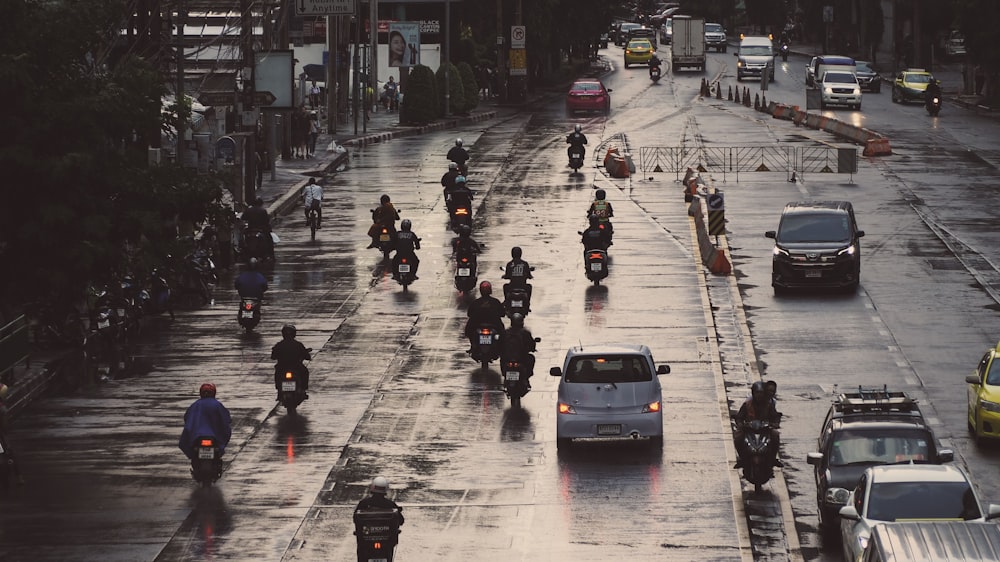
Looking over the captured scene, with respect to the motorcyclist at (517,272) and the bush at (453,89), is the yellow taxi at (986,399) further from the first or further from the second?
the bush at (453,89)

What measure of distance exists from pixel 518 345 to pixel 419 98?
49.7 m

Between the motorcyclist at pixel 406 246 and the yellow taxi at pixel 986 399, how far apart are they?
15387 mm

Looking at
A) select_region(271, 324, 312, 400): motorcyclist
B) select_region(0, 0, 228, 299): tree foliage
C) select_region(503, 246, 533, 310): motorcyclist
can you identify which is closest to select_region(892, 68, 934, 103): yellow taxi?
select_region(503, 246, 533, 310): motorcyclist

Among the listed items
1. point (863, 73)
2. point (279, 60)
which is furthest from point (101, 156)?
point (863, 73)

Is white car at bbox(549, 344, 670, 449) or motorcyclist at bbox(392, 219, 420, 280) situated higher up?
motorcyclist at bbox(392, 219, 420, 280)

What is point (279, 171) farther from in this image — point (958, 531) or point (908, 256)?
point (958, 531)

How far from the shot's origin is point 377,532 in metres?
18.3

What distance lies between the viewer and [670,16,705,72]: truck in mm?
108000

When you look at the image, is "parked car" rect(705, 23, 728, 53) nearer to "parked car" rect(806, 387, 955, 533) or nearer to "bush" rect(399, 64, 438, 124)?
"bush" rect(399, 64, 438, 124)

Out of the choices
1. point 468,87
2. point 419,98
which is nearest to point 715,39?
point 468,87

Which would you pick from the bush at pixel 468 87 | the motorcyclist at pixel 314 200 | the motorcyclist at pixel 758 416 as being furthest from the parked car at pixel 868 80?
the motorcyclist at pixel 758 416

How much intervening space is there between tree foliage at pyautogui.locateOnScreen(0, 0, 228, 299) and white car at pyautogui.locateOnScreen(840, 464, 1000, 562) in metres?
10.9

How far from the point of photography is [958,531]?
15.0m

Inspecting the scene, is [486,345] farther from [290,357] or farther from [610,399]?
[610,399]
